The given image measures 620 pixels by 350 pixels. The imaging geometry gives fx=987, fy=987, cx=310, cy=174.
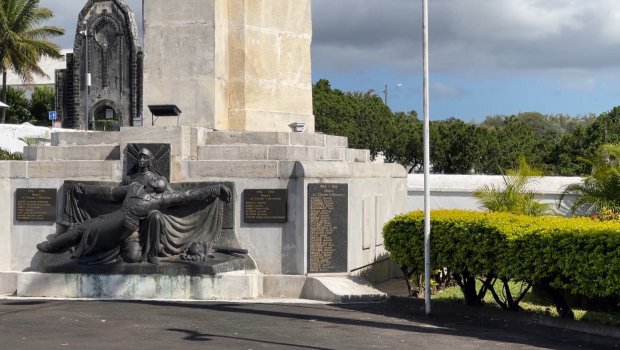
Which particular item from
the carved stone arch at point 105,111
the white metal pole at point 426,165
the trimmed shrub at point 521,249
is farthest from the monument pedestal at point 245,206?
the carved stone arch at point 105,111

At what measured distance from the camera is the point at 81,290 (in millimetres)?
14391

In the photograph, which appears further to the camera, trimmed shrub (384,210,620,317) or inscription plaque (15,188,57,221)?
inscription plaque (15,188,57,221)

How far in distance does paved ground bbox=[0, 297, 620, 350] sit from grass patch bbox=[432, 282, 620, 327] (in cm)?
51

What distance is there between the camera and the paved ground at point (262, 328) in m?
10.7

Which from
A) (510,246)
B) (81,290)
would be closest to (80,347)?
(81,290)

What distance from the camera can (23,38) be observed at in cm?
5784

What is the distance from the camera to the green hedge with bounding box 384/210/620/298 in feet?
37.4

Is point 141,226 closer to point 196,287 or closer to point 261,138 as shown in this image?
point 196,287

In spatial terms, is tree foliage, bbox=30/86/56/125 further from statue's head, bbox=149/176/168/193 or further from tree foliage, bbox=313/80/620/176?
statue's head, bbox=149/176/168/193

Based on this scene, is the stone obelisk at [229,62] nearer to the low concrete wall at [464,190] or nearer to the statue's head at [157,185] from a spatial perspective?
the statue's head at [157,185]

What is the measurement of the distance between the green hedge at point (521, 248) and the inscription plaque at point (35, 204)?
17.4 ft

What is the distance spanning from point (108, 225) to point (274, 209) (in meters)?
2.44

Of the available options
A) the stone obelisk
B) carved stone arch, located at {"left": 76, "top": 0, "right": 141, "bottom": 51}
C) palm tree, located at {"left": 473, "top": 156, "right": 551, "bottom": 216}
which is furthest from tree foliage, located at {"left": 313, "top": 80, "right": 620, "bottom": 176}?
the stone obelisk

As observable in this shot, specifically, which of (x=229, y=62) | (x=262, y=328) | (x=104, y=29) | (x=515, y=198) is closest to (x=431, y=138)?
(x=104, y=29)
